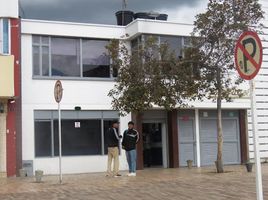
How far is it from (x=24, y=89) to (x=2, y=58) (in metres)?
2.11

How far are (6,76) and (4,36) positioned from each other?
1826 millimetres

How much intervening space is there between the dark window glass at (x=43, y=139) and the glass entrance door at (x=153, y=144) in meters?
4.72

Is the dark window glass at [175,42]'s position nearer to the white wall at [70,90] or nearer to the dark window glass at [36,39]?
the white wall at [70,90]

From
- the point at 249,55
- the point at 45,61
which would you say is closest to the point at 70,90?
the point at 45,61

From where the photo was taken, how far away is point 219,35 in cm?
1906

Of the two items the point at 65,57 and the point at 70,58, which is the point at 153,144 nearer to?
the point at 70,58

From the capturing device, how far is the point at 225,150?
84.2 feet

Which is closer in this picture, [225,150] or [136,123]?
[136,123]

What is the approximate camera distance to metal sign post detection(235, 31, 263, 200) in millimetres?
8117

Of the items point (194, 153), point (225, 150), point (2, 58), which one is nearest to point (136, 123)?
point (194, 153)

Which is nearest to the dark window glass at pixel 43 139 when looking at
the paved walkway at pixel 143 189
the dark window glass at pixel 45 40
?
the dark window glass at pixel 45 40

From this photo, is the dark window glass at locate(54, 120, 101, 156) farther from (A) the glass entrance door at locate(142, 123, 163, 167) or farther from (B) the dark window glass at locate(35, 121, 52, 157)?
(A) the glass entrance door at locate(142, 123, 163, 167)

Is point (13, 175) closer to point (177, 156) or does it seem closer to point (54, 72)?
point (54, 72)

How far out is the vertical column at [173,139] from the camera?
24234 mm
